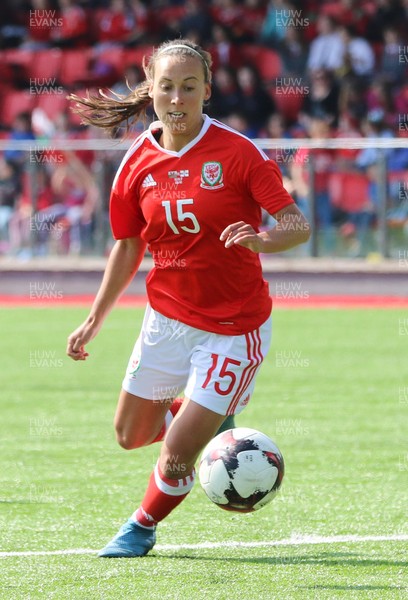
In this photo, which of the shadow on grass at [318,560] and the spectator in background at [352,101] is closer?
the shadow on grass at [318,560]

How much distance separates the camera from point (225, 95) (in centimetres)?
1830

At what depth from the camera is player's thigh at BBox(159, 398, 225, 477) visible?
201 inches

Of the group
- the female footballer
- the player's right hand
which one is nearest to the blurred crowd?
the player's right hand

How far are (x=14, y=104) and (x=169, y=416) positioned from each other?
50.0 ft

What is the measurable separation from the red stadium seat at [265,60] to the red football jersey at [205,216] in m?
14.5

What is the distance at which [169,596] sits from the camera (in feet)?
15.1

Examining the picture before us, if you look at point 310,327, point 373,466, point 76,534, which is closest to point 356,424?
point 373,466

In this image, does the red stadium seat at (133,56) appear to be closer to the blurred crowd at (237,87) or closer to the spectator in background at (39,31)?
the blurred crowd at (237,87)

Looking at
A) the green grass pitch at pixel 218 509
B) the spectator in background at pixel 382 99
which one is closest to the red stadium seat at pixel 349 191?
the spectator in background at pixel 382 99

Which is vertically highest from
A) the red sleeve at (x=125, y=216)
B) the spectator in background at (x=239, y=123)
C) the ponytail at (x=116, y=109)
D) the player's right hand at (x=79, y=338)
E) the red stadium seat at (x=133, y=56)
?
the red stadium seat at (x=133, y=56)

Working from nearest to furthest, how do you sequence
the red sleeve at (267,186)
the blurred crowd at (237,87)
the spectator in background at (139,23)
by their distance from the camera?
the red sleeve at (267,186) < the blurred crowd at (237,87) < the spectator in background at (139,23)

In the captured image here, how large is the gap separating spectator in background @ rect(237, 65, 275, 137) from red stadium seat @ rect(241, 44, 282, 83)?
123 cm

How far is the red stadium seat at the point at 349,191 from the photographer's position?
1542 cm

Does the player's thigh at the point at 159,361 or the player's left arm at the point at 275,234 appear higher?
the player's left arm at the point at 275,234
